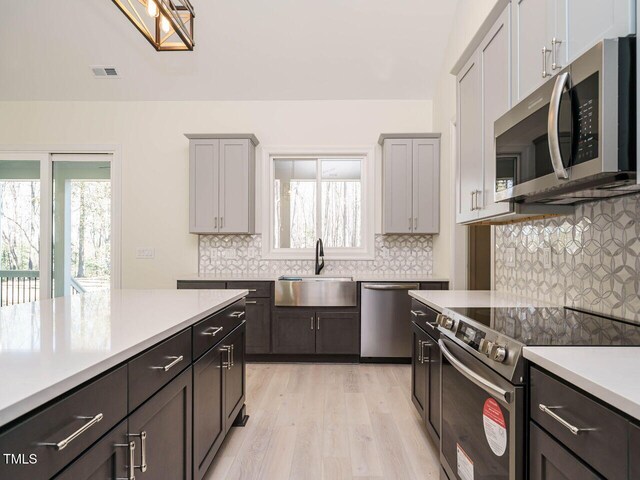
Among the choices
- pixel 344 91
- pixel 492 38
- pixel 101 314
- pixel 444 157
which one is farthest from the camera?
pixel 344 91

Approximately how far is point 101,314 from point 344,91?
3700 mm

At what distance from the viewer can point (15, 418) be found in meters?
0.71

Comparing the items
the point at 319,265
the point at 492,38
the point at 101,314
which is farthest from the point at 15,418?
the point at 319,265

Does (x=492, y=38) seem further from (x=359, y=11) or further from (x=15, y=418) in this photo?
(x=15, y=418)

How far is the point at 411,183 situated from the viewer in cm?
429

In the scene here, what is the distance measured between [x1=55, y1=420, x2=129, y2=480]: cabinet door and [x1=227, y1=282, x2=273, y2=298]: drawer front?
2.90m

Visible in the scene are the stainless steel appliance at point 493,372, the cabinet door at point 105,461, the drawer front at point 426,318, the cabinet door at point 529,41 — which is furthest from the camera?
the drawer front at point 426,318

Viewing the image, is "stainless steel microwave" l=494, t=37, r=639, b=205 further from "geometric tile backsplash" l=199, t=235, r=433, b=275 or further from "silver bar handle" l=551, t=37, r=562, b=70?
"geometric tile backsplash" l=199, t=235, r=433, b=275

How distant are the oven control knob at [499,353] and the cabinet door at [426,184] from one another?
3.03 m

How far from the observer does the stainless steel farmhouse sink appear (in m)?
3.98

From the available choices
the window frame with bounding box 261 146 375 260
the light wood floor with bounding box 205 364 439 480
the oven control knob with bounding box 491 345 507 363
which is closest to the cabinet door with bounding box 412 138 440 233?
the window frame with bounding box 261 146 375 260

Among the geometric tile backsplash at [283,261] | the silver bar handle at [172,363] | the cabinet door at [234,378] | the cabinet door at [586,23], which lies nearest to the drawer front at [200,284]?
the geometric tile backsplash at [283,261]

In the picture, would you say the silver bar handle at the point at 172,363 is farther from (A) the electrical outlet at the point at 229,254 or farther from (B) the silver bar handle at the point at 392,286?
(A) the electrical outlet at the point at 229,254

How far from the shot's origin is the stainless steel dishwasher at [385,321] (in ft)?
12.9
